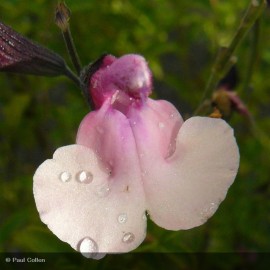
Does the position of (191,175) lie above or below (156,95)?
above

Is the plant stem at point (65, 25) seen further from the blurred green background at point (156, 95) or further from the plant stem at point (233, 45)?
the blurred green background at point (156, 95)

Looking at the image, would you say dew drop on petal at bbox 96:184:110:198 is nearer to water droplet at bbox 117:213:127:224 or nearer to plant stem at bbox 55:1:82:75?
water droplet at bbox 117:213:127:224

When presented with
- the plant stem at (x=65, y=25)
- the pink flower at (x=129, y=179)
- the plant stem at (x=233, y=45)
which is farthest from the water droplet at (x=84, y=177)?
the plant stem at (x=233, y=45)

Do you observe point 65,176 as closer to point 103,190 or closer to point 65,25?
point 103,190

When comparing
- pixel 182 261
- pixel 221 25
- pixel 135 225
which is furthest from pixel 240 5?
pixel 135 225

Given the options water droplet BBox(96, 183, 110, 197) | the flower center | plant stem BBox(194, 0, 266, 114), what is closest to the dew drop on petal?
water droplet BBox(96, 183, 110, 197)

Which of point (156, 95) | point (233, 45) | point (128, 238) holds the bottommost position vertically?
point (156, 95)

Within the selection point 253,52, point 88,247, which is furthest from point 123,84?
point 253,52
